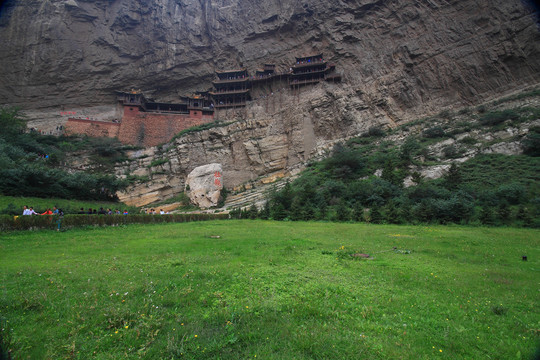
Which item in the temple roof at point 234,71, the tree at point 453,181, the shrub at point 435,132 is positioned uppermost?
the temple roof at point 234,71

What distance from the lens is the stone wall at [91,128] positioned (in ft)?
151

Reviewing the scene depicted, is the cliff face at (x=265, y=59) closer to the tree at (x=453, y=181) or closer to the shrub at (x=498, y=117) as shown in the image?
the shrub at (x=498, y=117)

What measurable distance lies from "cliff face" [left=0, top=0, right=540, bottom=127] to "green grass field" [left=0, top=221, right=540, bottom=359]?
43379 mm

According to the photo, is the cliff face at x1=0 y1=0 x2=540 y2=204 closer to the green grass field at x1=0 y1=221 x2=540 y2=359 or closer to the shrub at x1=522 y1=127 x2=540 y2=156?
the shrub at x1=522 y1=127 x2=540 y2=156

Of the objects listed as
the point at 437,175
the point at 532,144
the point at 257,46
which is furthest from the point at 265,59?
the point at 532,144

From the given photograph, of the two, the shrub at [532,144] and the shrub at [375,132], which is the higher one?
the shrub at [375,132]

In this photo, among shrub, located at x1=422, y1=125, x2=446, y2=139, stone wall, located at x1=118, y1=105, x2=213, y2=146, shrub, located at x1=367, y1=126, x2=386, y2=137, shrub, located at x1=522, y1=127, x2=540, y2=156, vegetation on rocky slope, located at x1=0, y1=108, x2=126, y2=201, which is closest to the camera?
vegetation on rocky slope, located at x1=0, y1=108, x2=126, y2=201

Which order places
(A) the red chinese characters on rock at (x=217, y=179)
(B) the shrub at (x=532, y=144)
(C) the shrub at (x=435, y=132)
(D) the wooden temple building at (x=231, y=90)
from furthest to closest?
(D) the wooden temple building at (x=231, y=90)
(A) the red chinese characters on rock at (x=217, y=179)
(C) the shrub at (x=435, y=132)
(B) the shrub at (x=532, y=144)

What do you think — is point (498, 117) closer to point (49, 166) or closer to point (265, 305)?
point (265, 305)

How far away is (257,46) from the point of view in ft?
183

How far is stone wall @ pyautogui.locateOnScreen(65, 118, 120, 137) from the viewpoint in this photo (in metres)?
45.9

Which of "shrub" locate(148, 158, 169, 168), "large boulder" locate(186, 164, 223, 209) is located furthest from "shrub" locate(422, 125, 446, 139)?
"shrub" locate(148, 158, 169, 168)

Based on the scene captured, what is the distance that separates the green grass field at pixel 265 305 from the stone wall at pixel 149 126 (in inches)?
1652

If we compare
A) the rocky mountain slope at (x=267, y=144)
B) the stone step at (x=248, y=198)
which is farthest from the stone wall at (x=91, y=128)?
the stone step at (x=248, y=198)
